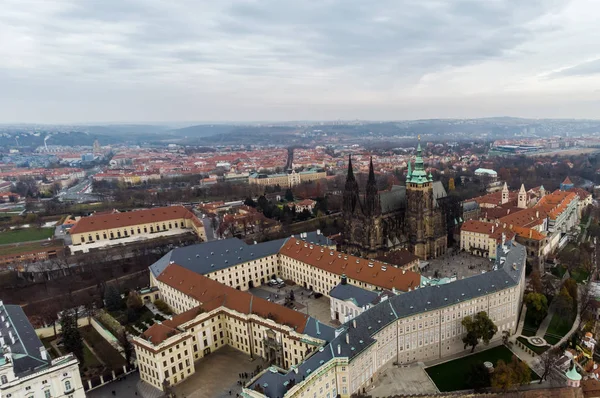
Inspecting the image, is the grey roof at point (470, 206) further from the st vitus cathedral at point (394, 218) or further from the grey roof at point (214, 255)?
the grey roof at point (214, 255)

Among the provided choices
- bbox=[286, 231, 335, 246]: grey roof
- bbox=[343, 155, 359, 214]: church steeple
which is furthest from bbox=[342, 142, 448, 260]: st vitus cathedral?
bbox=[286, 231, 335, 246]: grey roof

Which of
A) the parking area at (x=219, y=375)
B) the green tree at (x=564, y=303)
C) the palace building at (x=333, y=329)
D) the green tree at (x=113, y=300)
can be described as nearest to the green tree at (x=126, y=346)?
the palace building at (x=333, y=329)

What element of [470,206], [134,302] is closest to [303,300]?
[134,302]

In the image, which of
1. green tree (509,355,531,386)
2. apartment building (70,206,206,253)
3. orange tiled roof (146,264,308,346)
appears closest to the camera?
green tree (509,355,531,386)

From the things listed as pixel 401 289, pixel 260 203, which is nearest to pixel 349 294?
pixel 401 289

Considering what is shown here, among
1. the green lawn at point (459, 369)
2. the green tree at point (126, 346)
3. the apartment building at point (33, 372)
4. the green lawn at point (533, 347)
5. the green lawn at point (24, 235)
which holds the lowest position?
the green lawn at point (459, 369)

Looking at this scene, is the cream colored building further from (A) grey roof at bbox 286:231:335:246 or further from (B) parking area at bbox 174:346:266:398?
(B) parking area at bbox 174:346:266:398

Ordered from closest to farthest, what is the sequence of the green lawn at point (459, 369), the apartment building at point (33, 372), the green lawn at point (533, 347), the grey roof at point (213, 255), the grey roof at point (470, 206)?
1. the apartment building at point (33, 372)
2. the green lawn at point (459, 369)
3. the green lawn at point (533, 347)
4. the grey roof at point (213, 255)
5. the grey roof at point (470, 206)
